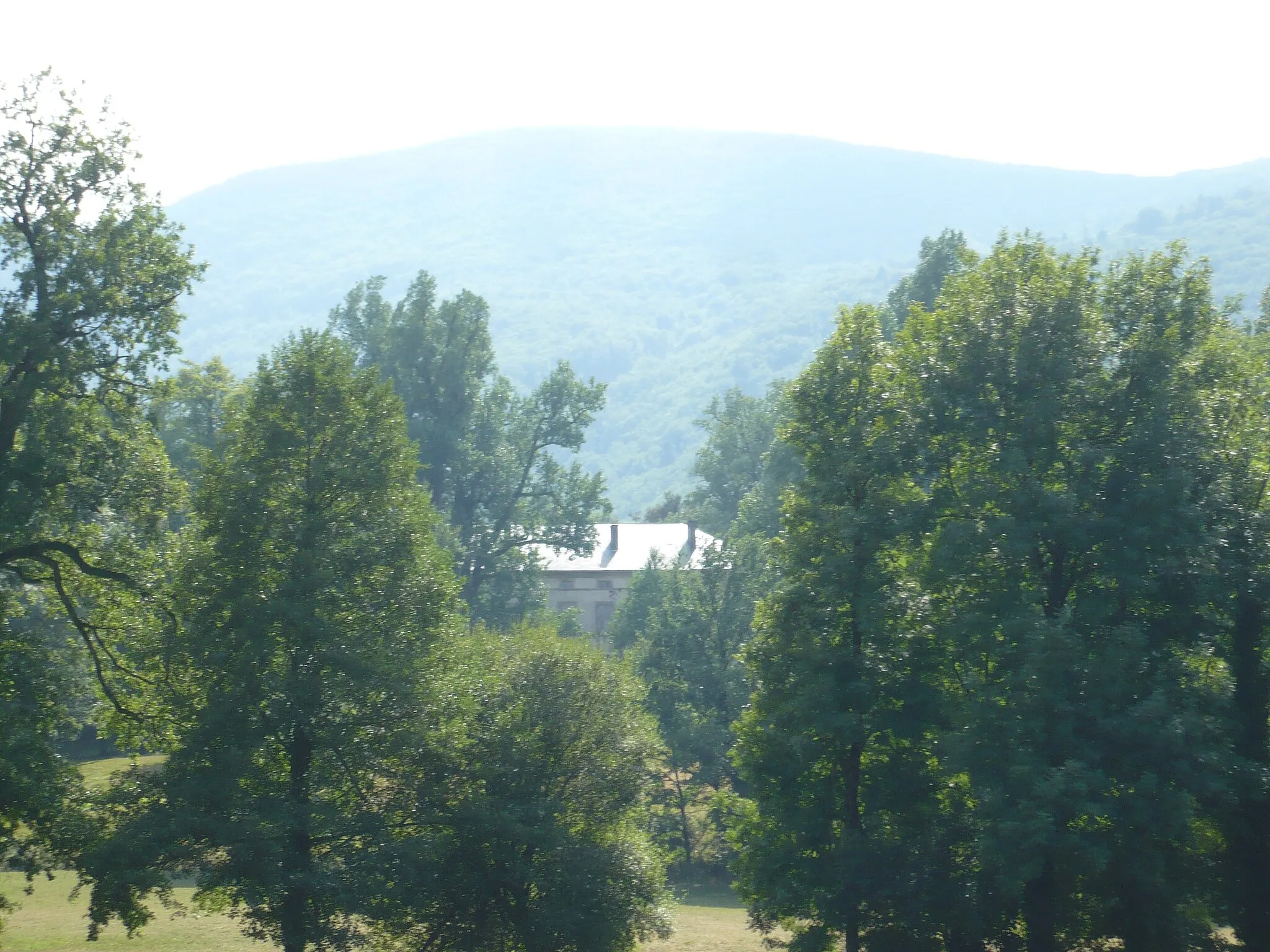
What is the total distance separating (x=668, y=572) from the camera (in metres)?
63.2

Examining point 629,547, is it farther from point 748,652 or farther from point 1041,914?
point 1041,914

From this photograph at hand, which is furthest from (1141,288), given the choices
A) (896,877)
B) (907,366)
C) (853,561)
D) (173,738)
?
(173,738)

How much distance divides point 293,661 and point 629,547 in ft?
271

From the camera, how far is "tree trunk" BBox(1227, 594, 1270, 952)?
25.0m

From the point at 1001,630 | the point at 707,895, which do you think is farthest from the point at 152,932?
the point at 1001,630

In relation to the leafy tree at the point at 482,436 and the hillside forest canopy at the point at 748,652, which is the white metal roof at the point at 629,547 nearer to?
the leafy tree at the point at 482,436

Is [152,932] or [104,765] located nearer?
Result: [152,932]

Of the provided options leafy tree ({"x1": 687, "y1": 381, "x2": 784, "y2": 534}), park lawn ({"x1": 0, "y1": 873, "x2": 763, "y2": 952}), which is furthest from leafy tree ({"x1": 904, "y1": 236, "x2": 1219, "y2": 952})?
leafy tree ({"x1": 687, "y1": 381, "x2": 784, "y2": 534})

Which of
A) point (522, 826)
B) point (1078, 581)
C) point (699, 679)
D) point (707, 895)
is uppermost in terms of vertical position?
point (1078, 581)

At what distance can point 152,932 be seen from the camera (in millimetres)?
34000

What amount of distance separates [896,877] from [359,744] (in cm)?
1211

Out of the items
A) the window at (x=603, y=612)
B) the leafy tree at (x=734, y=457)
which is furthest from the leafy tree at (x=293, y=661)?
the window at (x=603, y=612)

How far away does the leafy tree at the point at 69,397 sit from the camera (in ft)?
84.4

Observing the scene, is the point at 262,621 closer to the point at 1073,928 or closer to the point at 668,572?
the point at 1073,928
